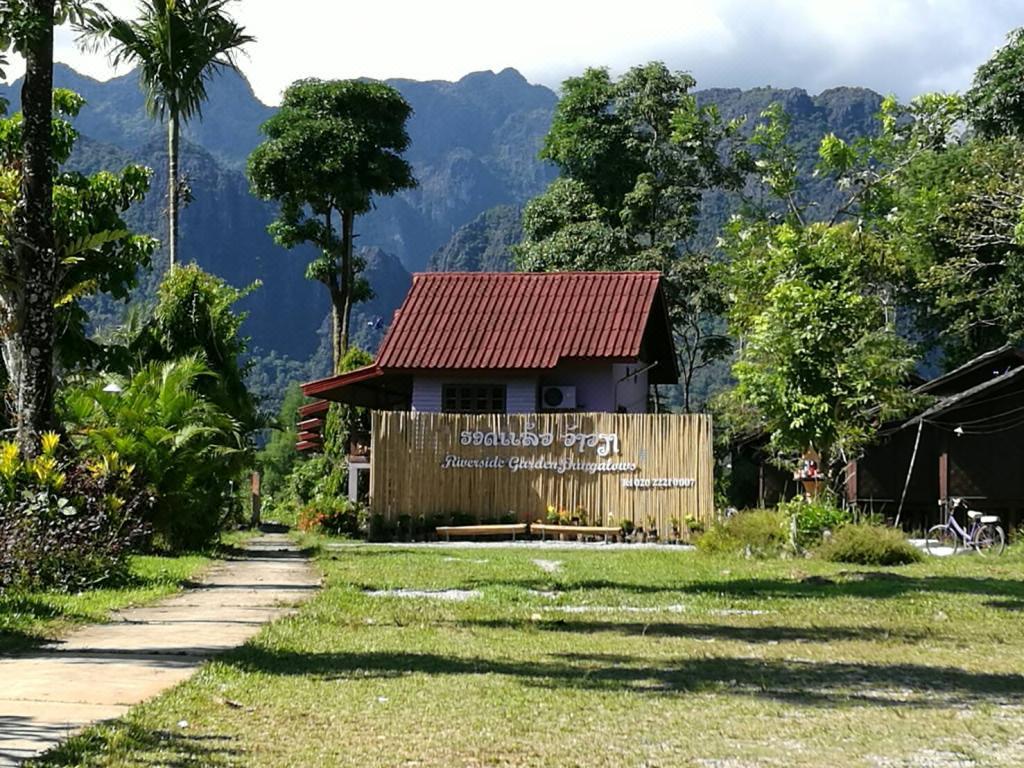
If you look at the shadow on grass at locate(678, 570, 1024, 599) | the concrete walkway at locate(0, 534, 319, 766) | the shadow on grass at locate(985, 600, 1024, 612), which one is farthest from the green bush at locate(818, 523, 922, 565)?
the concrete walkway at locate(0, 534, 319, 766)

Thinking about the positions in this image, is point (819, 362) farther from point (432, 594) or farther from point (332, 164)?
point (332, 164)

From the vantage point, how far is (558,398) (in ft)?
96.3

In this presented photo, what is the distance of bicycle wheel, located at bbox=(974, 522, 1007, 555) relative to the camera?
2273cm

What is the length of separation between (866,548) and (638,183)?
85.1 feet

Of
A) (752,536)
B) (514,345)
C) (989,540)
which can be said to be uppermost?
(514,345)

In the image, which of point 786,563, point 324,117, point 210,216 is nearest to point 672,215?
point 324,117

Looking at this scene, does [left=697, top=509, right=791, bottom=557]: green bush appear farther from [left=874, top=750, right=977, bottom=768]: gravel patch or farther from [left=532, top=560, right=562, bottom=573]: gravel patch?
[left=874, top=750, right=977, bottom=768]: gravel patch

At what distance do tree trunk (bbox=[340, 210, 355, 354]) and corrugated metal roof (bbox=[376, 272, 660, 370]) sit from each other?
16.4m

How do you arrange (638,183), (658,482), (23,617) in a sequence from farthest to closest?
1. (638,183)
2. (658,482)
3. (23,617)

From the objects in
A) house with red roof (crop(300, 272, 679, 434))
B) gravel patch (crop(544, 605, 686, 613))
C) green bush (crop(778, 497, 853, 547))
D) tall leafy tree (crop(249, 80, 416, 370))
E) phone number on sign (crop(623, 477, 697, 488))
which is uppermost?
tall leafy tree (crop(249, 80, 416, 370))

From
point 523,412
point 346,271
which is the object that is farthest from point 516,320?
point 346,271

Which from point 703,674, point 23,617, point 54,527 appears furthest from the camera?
point 54,527

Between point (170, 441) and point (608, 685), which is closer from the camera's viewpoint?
point (608, 685)

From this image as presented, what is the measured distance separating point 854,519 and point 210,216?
140 m
